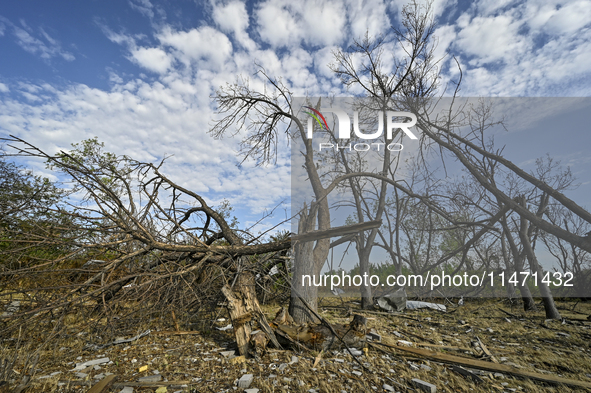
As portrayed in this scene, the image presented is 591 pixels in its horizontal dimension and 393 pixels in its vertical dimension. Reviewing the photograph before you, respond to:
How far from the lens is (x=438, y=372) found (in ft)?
10.3

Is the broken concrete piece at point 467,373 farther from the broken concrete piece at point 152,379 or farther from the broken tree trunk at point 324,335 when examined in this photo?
the broken concrete piece at point 152,379

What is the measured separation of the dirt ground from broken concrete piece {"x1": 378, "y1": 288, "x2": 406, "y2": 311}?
1441mm

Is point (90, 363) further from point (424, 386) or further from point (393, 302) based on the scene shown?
point (393, 302)

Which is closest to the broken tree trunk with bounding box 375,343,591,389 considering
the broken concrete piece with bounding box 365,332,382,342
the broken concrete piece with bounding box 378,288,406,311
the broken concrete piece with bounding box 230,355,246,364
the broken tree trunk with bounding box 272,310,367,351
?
the broken concrete piece with bounding box 365,332,382,342

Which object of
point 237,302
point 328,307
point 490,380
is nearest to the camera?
point 490,380

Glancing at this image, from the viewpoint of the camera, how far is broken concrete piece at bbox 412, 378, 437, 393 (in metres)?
2.67

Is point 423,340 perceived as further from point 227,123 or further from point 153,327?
point 227,123

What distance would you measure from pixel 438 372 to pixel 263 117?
6496mm

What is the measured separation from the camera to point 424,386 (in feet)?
8.95

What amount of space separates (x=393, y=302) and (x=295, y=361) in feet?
13.7

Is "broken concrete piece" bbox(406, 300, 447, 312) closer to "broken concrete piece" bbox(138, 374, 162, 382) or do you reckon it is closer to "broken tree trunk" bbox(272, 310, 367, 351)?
"broken tree trunk" bbox(272, 310, 367, 351)

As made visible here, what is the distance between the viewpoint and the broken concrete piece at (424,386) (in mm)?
2671

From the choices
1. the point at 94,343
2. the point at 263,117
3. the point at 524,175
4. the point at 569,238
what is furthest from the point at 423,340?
the point at 263,117

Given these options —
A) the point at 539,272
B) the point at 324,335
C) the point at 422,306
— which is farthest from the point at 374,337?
the point at 539,272
